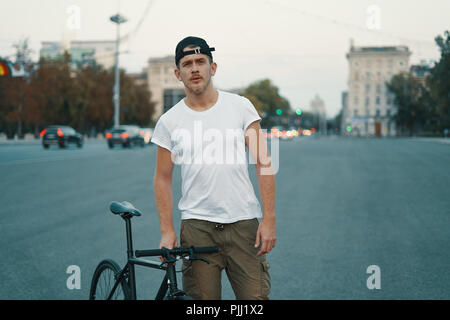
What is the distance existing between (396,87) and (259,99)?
59684mm

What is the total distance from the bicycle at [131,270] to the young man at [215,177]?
0.19 meters

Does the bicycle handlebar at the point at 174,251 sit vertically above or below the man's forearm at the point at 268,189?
below

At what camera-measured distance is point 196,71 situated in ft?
8.93

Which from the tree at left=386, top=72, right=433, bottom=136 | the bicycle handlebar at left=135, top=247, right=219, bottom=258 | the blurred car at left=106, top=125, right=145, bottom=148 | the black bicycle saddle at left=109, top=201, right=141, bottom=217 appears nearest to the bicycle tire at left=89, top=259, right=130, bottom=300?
the black bicycle saddle at left=109, top=201, right=141, bottom=217

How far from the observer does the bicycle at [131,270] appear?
251cm

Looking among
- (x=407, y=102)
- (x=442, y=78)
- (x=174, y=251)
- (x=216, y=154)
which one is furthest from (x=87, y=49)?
(x=174, y=251)

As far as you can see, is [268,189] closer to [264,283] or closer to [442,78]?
[264,283]

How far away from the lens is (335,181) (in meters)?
15.2

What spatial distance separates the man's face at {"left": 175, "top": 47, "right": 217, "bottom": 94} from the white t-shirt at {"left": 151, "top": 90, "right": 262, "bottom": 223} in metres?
0.12

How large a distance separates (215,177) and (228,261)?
468 millimetres

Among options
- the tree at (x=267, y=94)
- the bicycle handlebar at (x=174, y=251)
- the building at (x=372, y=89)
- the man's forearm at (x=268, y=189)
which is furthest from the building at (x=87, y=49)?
the bicycle handlebar at (x=174, y=251)

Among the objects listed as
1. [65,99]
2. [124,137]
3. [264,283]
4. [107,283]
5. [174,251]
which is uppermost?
[65,99]

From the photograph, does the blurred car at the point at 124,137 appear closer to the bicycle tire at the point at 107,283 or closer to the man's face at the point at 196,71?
the bicycle tire at the point at 107,283
